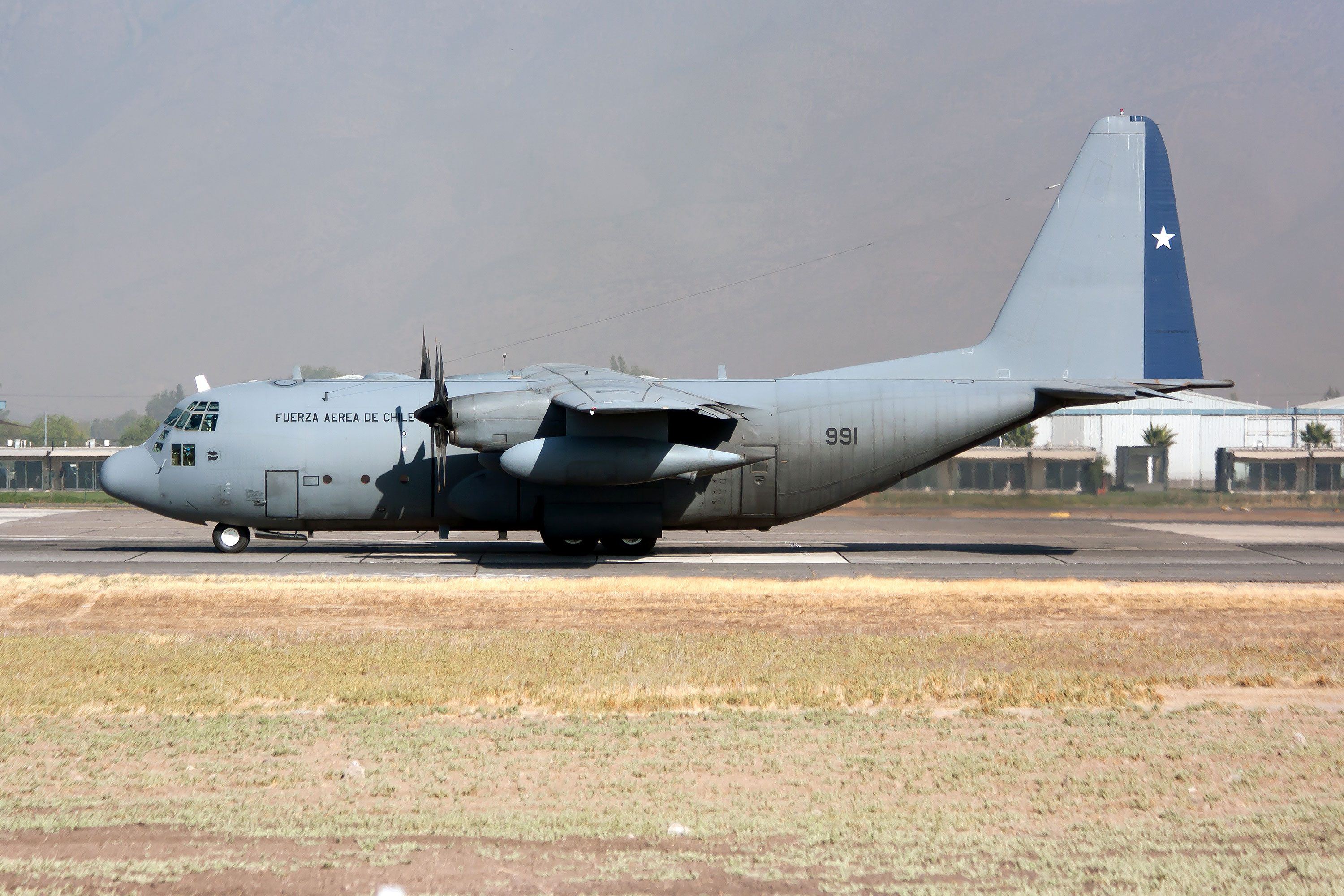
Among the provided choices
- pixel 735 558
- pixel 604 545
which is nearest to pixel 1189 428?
pixel 735 558

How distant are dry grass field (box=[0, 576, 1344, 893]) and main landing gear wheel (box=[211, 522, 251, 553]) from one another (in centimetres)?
Result: 913

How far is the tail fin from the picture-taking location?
28062 millimetres

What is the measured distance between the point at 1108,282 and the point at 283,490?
23103mm

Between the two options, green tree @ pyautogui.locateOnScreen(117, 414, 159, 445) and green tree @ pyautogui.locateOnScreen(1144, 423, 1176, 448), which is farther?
green tree @ pyautogui.locateOnScreen(117, 414, 159, 445)

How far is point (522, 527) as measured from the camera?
2666cm

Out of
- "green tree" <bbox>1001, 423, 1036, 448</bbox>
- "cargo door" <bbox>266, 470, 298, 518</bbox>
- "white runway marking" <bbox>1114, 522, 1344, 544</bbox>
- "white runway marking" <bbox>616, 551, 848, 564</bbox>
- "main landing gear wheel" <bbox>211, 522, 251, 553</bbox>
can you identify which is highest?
"green tree" <bbox>1001, 423, 1036, 448</bbox>

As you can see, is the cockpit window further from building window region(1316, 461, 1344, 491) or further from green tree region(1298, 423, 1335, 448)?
green tree region(1298, 423, 1335, 448)

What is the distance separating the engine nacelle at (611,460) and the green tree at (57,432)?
403 ft

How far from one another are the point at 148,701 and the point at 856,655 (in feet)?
30.0

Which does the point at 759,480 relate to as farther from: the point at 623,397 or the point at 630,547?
the point at 623,397

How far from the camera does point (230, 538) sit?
A: 2764cm

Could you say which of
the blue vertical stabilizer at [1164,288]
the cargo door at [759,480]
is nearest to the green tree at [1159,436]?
the blue vertical stabilizer at [1164,288]

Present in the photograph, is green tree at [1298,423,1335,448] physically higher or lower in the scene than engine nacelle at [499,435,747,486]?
higher

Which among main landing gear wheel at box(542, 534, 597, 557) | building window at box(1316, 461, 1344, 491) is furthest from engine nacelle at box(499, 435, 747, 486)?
building window at box(1316, 461, 1344, 491)
